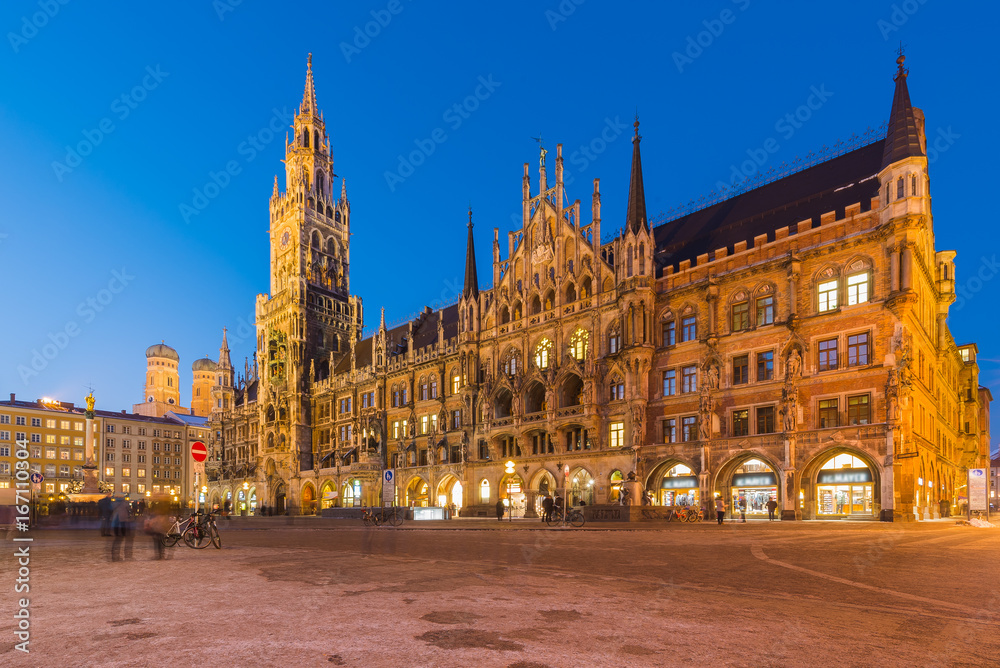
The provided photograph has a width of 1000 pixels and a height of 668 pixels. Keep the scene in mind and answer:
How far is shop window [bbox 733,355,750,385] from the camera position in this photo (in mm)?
39906

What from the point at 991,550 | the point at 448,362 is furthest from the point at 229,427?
the point at 991,550

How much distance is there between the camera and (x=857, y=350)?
1403 inches

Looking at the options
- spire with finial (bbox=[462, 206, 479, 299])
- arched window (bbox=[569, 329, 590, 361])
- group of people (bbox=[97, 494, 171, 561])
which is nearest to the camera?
group of people (bbox=[97, 494, 171, 561])

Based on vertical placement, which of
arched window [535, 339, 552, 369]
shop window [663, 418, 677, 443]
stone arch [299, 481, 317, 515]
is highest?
arched window [535, 339, 552, 369]

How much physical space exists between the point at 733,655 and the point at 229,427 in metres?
92.4

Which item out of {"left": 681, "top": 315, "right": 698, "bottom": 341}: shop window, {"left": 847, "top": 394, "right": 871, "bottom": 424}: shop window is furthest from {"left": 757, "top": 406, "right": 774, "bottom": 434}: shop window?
{"left": 681, "top": 315, "right": 698, "bottom": 341}: shop window

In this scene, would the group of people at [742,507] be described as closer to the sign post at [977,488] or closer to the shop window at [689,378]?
the shop window at [689,378]

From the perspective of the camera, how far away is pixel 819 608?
8.70 meters

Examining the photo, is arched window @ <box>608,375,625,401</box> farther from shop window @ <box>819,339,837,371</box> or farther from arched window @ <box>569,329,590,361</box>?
shop window @ <box>819,339,837,371</box>

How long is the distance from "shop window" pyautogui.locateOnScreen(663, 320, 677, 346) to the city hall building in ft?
1.20

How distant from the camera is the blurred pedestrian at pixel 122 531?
53.5 ft

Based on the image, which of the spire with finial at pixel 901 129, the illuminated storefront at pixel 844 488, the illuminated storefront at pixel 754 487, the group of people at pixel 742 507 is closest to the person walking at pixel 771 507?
the group of people at pixel 742 507

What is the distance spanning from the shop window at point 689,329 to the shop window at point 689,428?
482 cm

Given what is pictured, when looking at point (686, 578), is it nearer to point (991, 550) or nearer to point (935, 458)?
point (991, 550)
